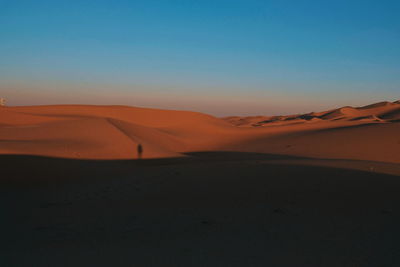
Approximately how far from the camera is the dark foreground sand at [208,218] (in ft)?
11.3

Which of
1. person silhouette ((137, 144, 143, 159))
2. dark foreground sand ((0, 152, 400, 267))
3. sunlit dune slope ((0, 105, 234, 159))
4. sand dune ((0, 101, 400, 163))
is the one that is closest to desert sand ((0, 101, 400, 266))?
dark foreground sand ((0, 152, 400, 267))

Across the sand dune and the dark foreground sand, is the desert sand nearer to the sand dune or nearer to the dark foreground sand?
the dark foreground sand

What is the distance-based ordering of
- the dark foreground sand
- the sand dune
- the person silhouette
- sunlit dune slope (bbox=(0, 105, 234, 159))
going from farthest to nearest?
1. the person silhouette
2. the sand dune
3. sunlit dune slope (bbox=(0, 105, 234, 159))
4. the dark foreground sand

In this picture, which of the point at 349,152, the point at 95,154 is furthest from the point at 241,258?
the point at 349,152

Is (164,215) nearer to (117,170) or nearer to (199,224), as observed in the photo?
(199,224)

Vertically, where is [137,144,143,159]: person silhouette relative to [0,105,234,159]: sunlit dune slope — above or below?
below

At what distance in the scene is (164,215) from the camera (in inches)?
203

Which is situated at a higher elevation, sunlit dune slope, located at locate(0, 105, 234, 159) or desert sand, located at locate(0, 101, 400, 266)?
sunlit dune slope, located at locate(0, 105, 234, 159)

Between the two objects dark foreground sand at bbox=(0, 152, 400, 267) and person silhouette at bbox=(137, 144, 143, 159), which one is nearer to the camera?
dark foreground sand at bbox=(0, 152, 400, 267)

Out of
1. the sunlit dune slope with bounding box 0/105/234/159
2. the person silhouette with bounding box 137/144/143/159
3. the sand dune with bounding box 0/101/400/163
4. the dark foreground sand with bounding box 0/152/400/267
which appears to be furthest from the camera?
the person silhouette with bounding box 137/144/143/159

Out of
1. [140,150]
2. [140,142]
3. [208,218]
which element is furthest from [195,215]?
[140,142]

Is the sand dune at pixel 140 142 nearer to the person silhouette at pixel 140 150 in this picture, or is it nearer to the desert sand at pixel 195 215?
the person silhouette at pixel 140 150

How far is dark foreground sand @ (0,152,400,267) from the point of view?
136 inches

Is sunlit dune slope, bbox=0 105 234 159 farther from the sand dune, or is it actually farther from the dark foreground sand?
the dark foreground sand
